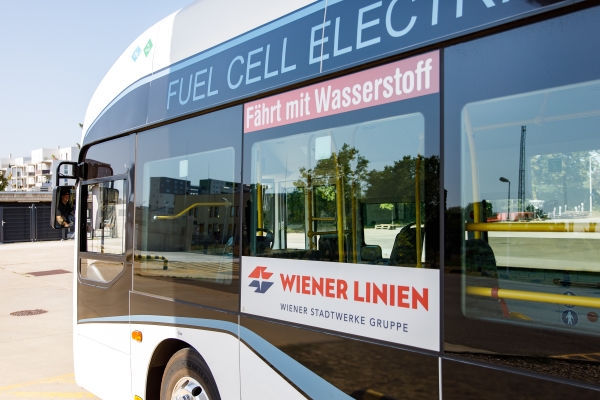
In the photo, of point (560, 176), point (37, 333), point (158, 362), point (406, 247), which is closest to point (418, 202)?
point (406, 247)

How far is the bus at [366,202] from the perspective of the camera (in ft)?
6.47

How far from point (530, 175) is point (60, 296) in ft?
42.7

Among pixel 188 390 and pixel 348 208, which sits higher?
pixel 348 208

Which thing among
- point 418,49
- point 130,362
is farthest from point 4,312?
point 418,49

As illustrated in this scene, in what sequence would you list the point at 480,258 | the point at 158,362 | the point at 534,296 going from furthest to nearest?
the point at 158,362, the point at 480,258, the point at 534,296

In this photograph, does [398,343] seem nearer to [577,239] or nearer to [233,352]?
[577,239]

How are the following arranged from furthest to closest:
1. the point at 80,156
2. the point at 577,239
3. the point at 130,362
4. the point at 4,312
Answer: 1. the point at 4,312
2. the point at 80,156
3. the point at 130,362
4. the point at 577,239

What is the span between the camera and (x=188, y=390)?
3.67 m

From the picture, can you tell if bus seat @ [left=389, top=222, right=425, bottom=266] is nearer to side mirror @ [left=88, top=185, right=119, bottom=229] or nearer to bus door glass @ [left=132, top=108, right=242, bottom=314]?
bus door glass @ [left=132, top=108, right=242, bottom=314]

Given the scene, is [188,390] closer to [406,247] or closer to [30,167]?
[406,247]

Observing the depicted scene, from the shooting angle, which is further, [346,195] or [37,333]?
[37,333]

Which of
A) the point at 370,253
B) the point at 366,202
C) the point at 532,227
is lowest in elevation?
the point at 370,253

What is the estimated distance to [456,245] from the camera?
7.13 ft

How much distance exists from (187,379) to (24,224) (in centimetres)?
2788
